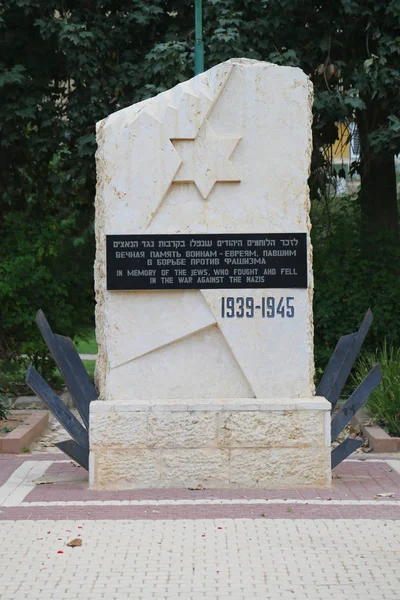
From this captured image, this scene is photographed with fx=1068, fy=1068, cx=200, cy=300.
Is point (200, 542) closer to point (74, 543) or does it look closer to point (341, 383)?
point (74, 543)

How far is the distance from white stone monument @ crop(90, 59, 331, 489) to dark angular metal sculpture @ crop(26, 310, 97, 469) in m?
0.45

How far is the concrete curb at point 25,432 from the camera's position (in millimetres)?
10945

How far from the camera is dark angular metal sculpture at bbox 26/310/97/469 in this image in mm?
9141

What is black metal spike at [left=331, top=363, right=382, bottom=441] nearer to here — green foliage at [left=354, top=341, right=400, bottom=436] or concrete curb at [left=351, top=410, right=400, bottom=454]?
concrete curb at [left=351, top=410, right=400, bottom=454]

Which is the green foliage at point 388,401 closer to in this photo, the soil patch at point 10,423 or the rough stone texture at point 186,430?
the rough stone texture at point 186,430

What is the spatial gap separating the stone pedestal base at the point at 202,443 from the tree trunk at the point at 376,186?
7.10 m

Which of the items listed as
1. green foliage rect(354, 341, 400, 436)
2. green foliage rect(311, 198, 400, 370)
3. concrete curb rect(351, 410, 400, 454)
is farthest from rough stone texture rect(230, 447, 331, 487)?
green foliage rect(311, 198, 400, 370)

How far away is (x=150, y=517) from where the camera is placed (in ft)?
25.3

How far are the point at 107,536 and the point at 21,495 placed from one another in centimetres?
166

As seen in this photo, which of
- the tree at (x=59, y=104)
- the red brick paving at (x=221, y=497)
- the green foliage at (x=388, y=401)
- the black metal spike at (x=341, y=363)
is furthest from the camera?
the tree at (x=59, y=104)

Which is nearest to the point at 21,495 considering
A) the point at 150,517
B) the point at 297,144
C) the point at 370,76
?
the point at 150,517

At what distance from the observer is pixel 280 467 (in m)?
8.77

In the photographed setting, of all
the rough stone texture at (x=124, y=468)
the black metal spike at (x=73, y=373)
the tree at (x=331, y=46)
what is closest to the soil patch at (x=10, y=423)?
the black metal spike at (x=73, y=373)

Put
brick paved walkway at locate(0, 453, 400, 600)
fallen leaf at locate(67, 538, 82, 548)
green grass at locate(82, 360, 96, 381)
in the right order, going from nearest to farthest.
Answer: brick paved walkway at locate(0, 453, 400, 600) < fallen leaf at locate(67, 538, 82, 548) < green grass at locate(82, 360, 96, 381)
